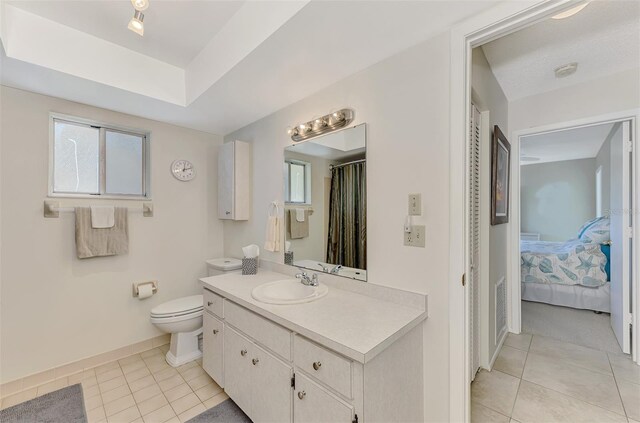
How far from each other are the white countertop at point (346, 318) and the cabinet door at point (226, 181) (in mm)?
1084

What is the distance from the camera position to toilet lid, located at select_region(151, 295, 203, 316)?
2.18 meters

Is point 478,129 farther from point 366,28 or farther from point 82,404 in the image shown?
point 82,404

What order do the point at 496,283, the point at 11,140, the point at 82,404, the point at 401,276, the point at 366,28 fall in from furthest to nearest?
the point at 496,283 → the point at 11,140 → the point at 82,404 → the point at 401,276 → the point at 366,28

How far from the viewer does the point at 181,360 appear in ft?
7.52

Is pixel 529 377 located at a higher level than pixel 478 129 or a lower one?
lower

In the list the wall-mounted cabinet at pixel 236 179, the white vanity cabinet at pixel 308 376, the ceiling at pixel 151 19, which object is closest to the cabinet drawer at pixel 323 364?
the white vanity cabinet at pixel 308 376

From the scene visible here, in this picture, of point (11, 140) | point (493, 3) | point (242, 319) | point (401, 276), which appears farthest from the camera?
point (11, 140)

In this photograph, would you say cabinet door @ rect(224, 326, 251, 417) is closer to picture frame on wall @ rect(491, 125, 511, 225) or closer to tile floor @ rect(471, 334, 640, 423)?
tile floor @ rect(471, 334, 640, 423)

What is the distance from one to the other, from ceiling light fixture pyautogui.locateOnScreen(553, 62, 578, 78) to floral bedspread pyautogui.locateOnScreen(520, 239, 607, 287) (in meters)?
2.39

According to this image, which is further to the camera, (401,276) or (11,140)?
(11,140)

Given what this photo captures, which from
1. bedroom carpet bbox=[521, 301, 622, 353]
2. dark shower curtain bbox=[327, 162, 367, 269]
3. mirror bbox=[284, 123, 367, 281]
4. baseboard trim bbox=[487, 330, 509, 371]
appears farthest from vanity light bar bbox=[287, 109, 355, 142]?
bedroom carpet bbox=[521, 301, 622, 353]

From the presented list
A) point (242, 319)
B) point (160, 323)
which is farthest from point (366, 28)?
point (160, 323)

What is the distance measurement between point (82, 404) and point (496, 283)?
10.9ft

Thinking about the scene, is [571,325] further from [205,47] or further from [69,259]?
[69,259]
